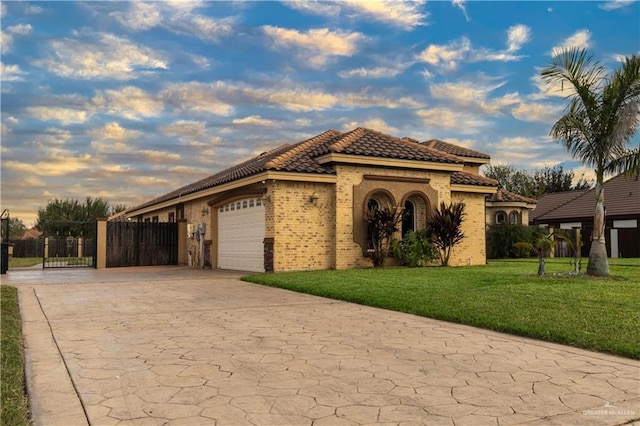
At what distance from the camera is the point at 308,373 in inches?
199

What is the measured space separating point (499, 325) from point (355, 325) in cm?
208

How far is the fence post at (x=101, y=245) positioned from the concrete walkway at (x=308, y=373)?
1640 cm

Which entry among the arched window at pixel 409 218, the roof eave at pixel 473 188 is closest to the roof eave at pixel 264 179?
the arched window at pixel 409 218

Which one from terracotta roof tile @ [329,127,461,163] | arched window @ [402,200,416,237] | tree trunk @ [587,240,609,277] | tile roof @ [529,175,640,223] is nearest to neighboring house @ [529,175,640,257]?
tile roof @ [529,175,640,223]

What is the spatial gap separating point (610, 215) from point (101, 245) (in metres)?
29.9

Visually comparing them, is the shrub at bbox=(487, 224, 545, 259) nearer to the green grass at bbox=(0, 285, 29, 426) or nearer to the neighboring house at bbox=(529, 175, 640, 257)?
the neighboring house at bbox=(529, 175, 640, 257)

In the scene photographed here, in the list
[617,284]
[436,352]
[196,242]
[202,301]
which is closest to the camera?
[436,352]

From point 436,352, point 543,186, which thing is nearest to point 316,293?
point 436,352

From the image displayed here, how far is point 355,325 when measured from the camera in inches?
303

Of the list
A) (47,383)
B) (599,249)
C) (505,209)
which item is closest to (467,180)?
(599,249)

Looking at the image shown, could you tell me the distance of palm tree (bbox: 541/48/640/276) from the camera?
12.9 meters

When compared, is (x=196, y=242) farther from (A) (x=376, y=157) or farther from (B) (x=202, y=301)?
(B) (x=202, y=301)

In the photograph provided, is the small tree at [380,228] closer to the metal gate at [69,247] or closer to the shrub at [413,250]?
the shrub at [413,250]

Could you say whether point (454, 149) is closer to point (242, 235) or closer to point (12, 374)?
point (242, 235)
